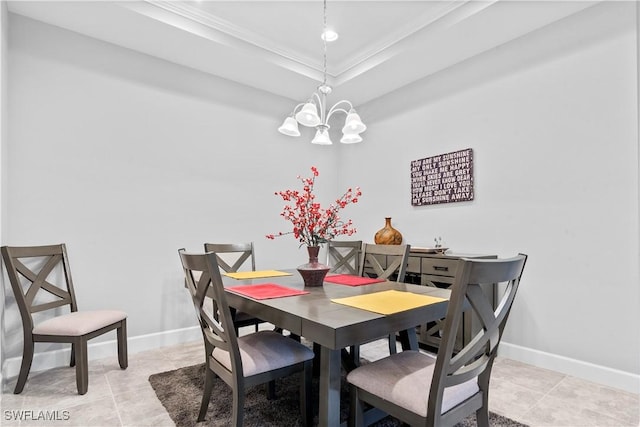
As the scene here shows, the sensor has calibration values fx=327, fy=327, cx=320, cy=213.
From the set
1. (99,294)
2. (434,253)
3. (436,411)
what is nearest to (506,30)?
(434,253)

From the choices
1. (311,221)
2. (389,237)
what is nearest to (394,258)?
(311,221)

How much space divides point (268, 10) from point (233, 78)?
3.28 ft

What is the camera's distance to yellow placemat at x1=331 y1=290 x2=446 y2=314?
4.56 feet

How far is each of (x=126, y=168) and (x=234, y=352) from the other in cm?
227

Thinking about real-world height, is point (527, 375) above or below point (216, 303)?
below

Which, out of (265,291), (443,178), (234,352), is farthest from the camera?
(443,178)

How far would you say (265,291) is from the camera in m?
1.79

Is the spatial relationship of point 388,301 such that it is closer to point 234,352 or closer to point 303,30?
point 234,352

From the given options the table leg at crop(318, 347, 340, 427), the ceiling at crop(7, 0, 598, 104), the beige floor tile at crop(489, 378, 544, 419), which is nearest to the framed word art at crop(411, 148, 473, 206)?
the ceiling at crop(7, 0, 598, 104)

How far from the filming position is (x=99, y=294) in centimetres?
276

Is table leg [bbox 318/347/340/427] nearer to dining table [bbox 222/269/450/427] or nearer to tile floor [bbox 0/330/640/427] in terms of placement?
dining table [bbox 222/269/450/427]

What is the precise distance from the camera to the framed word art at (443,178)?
311 centimetres

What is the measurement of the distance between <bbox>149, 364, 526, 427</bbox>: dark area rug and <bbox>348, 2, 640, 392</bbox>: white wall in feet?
3.58

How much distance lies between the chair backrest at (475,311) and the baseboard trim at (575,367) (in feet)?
5.57
